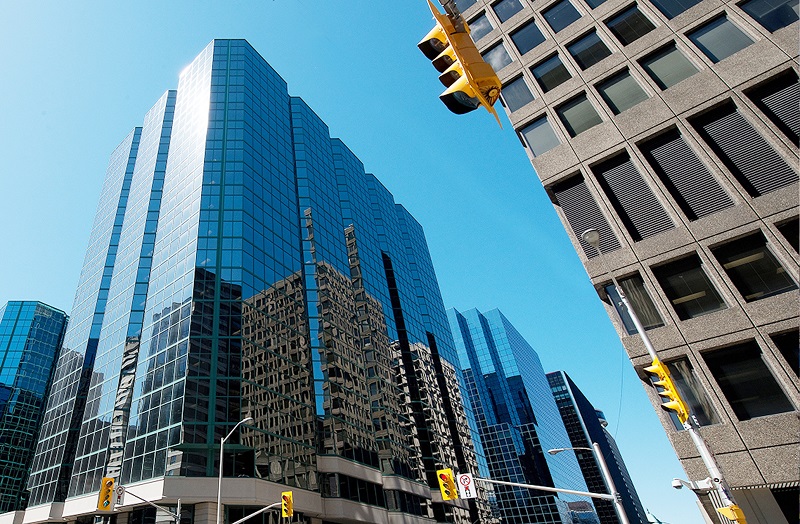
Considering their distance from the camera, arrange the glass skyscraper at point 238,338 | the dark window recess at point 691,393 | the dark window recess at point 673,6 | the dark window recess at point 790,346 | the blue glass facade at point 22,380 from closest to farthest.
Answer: the dark window recess at point 790,346, the dark window recess at point 691,393, the dark window recess at point 673,6, the glass skyscraper at point 238,338, the blue glass facade at point 22,380

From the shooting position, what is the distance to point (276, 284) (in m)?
42.4

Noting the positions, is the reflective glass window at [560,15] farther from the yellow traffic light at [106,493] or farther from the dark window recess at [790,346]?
the yellow traffic light at [106,493]

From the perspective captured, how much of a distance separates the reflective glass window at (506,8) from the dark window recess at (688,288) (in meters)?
16.4

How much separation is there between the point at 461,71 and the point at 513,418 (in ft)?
500

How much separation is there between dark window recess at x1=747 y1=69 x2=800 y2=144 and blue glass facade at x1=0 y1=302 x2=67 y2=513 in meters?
96.4

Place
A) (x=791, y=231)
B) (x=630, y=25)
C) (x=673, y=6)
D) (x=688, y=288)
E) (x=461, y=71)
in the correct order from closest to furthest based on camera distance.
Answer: (x=461, y=71) < (x=791, y=231) < (x=688, y=288) < (x=673, y=6) < (x=630, y=25)

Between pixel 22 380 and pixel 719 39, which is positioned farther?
pixel 22 380

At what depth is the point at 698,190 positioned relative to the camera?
51.8 feet

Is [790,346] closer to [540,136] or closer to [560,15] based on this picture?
[540,136]

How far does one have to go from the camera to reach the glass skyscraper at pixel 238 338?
32.7 m

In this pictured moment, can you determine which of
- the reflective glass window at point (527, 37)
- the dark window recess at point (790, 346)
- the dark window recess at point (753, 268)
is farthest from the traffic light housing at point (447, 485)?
the reflective glass window at point (527, 37)

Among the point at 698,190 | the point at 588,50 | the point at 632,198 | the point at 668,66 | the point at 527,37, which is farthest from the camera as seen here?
the point at 527,37

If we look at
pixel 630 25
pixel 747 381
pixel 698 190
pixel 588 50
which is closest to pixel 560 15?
pixel 588 50

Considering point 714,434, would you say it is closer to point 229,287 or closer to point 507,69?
point 507,69
